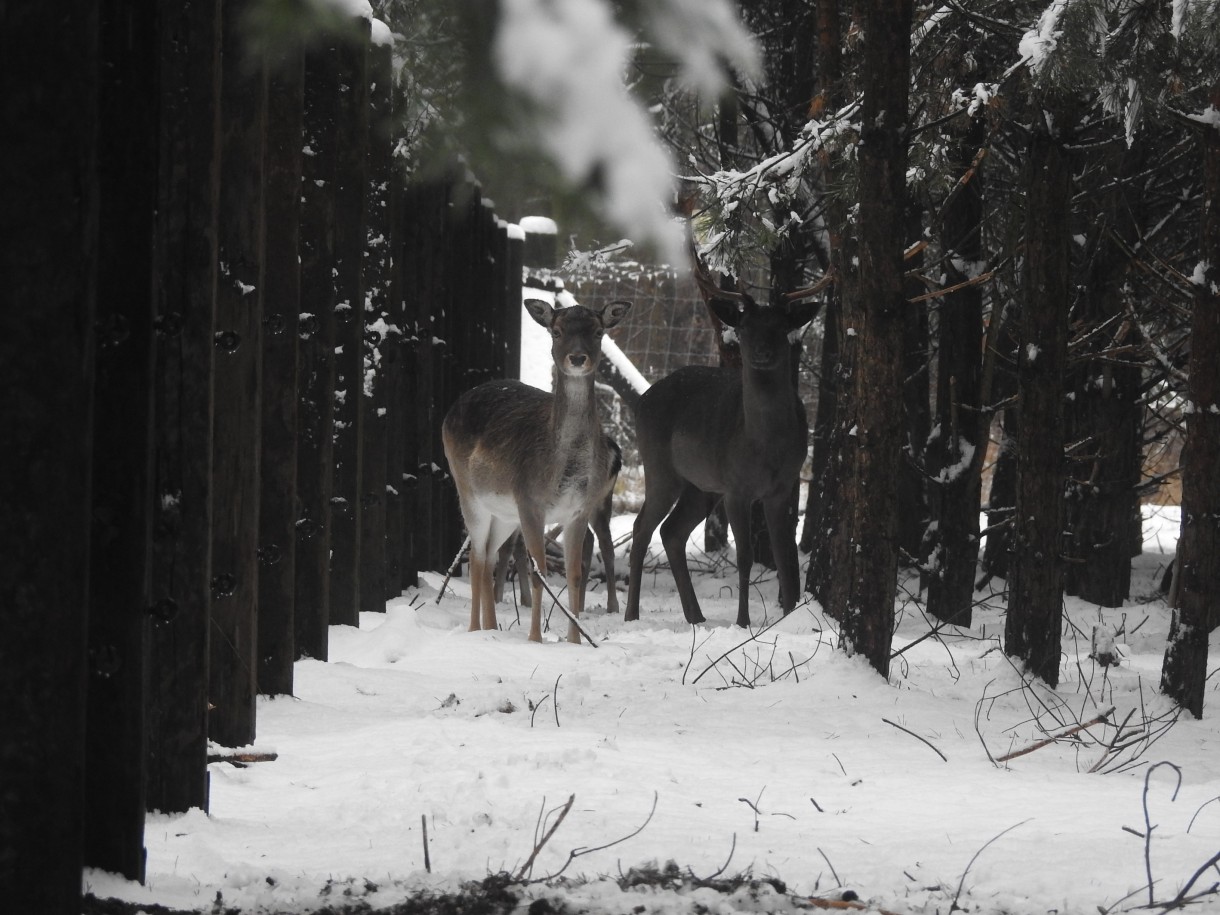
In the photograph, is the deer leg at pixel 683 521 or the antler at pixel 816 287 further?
the deer leg at pixel 683 521

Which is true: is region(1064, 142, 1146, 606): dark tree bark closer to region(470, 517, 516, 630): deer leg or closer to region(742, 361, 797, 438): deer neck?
region(742, 361, 797, 438): deer neck

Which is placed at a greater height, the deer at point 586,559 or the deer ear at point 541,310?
the deer ear at point 541,310

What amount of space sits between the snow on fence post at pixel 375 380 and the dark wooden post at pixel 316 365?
1.63m

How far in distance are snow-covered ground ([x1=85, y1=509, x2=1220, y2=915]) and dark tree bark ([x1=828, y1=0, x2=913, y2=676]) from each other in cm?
35

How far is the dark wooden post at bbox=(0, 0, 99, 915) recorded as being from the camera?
2592 millimetres

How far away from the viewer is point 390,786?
4.39 m

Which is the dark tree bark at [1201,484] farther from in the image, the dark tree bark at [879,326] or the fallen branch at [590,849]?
the fallen branch at [590,849]

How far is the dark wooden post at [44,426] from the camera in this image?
2592mm

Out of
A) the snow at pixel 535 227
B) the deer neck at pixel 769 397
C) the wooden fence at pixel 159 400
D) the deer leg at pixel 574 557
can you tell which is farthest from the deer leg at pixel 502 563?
the snow at pixel 535 227

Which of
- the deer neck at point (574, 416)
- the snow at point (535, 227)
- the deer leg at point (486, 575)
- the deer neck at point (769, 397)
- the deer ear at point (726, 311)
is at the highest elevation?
the snow at point (535, 227)

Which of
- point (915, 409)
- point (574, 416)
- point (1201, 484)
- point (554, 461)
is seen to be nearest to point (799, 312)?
point (574, 416)

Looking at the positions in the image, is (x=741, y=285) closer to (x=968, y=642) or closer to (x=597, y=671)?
(x=968, y=642)

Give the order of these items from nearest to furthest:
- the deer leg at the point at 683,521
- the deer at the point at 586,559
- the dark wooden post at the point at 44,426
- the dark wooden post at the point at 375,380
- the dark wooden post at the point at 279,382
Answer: the dark wooden post at the point at 44,426
the dark wooden post at the point at 279,382
the dark wooden post at the point at 375,380
the deer at the point at 586,559
the deer leg at the point at 683,521

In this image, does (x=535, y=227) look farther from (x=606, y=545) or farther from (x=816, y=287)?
(x=816, y=287)
